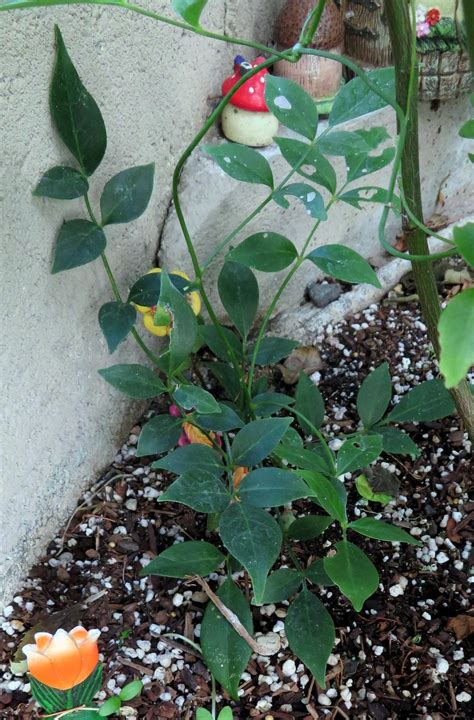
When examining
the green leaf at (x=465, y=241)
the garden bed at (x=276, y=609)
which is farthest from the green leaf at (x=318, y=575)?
the green leaf at (x=465, y=241)

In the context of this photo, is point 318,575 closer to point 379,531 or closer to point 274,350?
point 379,531

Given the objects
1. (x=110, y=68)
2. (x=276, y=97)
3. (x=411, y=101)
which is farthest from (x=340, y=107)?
(x=110, y=68)

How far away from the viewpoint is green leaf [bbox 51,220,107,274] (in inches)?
40.1

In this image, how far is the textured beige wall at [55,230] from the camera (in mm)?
950

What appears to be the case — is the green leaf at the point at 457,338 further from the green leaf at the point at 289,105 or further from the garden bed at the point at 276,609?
the garden bed at the point at 276,609

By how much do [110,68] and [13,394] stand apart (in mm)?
480

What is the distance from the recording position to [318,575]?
1027 mm

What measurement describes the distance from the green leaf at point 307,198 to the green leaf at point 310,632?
19.6 inches

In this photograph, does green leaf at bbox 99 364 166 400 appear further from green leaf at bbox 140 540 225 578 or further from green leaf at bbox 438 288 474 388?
green leaf at bbox 438 288 474 388

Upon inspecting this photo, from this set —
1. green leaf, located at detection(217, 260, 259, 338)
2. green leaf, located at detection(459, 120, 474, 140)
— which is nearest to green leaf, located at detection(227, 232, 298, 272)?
green leaf, located at detection(217, 260, 259, 338)

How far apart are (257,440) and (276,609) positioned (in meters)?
0.34

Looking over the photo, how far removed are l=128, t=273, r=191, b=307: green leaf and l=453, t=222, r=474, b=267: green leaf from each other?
0.67 metres

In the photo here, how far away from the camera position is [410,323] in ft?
5.24

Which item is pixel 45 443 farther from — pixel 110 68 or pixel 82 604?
pixel 110 68
